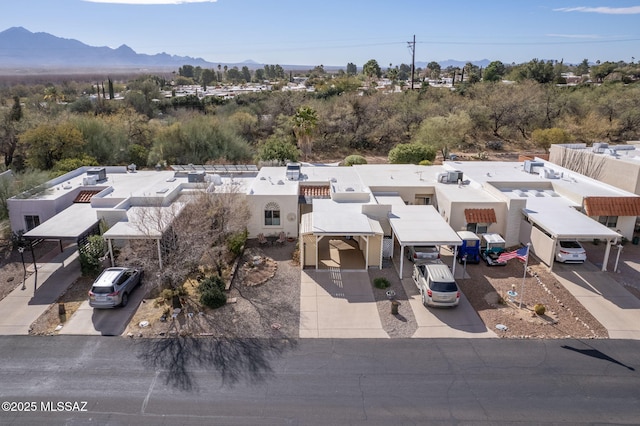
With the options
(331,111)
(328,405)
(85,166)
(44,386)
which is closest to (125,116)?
(85,166)

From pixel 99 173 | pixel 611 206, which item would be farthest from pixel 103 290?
pixel 611 206

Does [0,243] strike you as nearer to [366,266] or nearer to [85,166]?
[85,166]

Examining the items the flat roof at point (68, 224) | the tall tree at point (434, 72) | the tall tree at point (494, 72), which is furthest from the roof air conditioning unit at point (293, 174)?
the tall tree at point (434, 72)

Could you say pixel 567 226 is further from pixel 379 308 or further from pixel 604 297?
pixel 379 308

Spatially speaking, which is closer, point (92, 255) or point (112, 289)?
point (112, 289)

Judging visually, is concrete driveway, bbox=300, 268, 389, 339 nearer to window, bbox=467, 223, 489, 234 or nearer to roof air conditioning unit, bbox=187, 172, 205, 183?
window, bbox=467, 223, 489, 234

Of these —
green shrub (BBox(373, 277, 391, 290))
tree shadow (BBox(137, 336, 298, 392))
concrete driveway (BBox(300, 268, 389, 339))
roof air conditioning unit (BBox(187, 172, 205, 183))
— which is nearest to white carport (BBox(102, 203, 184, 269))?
tree shadow (BBox(137, 336, 298, 392))
